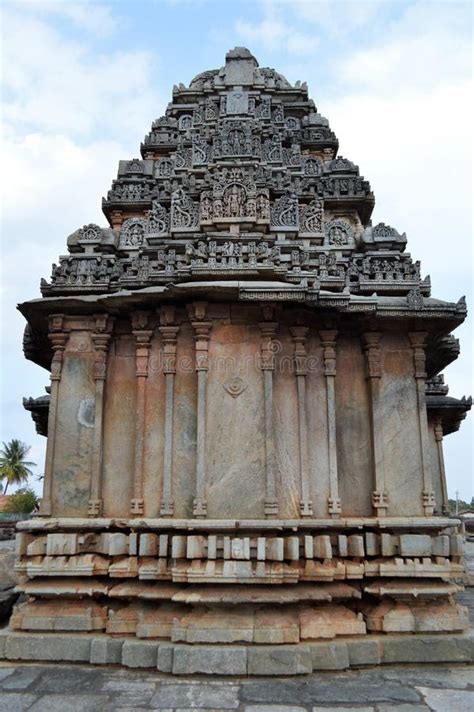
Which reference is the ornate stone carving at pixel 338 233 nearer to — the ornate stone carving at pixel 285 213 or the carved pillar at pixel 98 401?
the ornate stone carving at pixel 285 213

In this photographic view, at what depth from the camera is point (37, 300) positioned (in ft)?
26.1

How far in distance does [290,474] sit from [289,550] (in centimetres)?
105

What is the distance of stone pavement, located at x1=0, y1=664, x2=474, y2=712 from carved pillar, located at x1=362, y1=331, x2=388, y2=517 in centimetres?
194

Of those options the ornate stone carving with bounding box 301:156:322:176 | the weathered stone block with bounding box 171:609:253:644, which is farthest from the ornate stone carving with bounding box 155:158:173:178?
the weathered stone block with bounding box 171:609:253:644

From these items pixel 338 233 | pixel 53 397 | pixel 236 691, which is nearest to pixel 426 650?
pixel 236 691

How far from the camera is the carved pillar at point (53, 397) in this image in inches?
303

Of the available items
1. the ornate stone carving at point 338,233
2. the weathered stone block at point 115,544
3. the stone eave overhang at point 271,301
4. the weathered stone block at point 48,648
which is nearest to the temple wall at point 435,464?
the ornate stone carving at point 338,233

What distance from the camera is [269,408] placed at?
7.48 m

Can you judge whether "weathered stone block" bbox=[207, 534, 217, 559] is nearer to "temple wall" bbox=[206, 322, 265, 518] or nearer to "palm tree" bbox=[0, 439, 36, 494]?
"temple wall" bbox=[206, 322, 265, 518]

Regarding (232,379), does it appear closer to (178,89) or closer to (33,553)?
(33,553)

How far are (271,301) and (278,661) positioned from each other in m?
4.20

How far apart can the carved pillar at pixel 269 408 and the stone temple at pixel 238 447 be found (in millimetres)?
25

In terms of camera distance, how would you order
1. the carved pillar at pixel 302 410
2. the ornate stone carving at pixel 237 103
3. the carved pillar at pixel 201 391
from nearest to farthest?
1. the carved pillar at pixel 201 391
2. the carved pillar at pixel 302 410
3. the ornate stone carving at pixel 237 103

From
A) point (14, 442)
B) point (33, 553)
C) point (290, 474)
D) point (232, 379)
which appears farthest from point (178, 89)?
point (14, 442)
